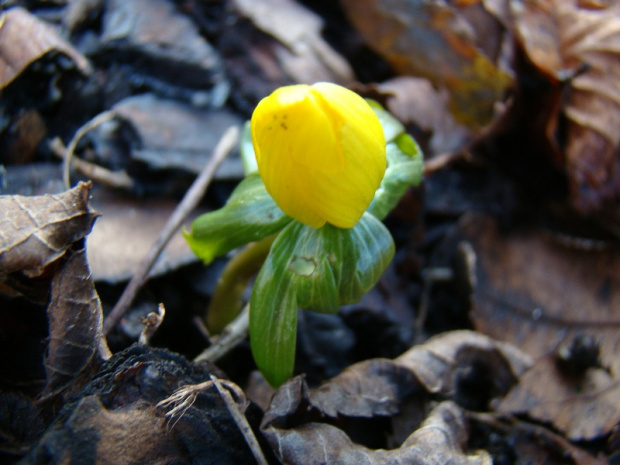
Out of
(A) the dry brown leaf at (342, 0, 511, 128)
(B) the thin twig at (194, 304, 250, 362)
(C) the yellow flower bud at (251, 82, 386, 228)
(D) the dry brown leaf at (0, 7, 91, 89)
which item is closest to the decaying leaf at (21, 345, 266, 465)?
(B) the thin twig at (194, 304, 250, 362)

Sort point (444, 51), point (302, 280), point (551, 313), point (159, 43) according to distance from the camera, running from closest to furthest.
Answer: point (302, 280), point (551, 313), point (159, 43), point (444, 51)

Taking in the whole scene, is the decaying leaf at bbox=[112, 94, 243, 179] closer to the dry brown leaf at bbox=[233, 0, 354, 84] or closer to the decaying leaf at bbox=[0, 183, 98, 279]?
the dry brown leaf at bbox=[233, 0, 354, 84]

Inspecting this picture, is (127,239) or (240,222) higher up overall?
(240,222)

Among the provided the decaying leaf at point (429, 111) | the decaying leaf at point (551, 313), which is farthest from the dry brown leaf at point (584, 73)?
the decaying leaf at point (429, 111)

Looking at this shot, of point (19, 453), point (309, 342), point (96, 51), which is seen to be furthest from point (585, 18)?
point (19, 453)

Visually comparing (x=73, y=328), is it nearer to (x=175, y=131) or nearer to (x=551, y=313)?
(x=175, y=131)

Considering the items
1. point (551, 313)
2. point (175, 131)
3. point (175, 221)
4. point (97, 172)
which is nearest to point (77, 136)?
point (97, 172)
